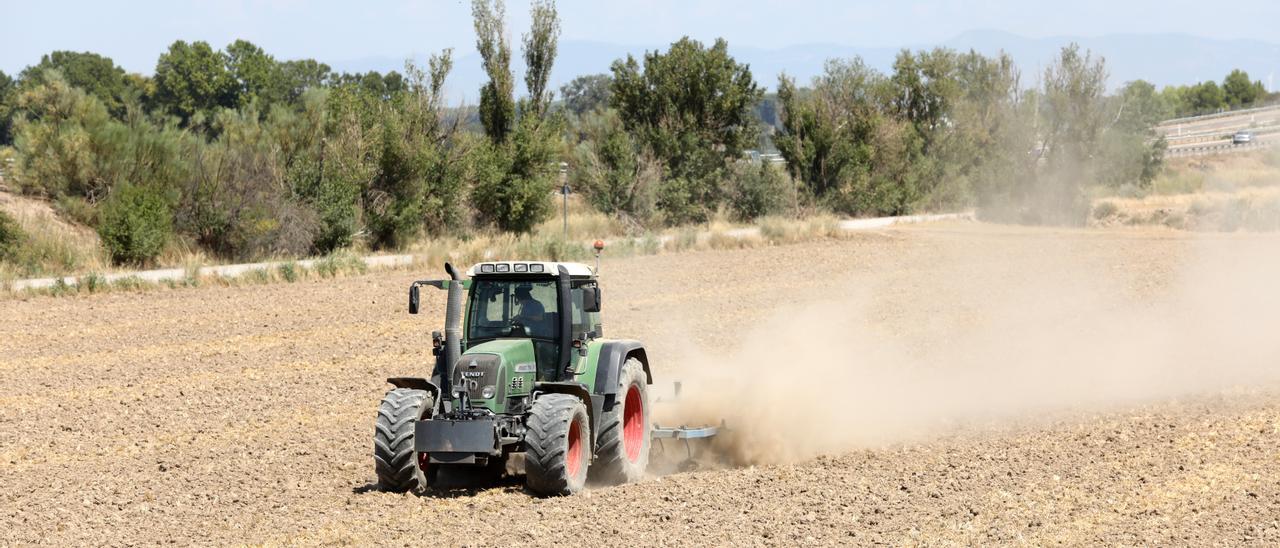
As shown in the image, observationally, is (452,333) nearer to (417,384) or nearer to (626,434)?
(417,384)

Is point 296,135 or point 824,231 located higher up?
point 296,135

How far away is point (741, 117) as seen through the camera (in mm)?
50344

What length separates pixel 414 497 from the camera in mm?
10234

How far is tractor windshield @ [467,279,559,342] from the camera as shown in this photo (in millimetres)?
10891

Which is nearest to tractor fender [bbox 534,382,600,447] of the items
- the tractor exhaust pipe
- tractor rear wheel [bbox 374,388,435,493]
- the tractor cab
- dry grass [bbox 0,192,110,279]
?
the tractor cab

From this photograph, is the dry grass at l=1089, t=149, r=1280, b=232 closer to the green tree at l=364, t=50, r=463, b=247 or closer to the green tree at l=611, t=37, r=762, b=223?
the green tree at l=611, t=37, r=762, b=223

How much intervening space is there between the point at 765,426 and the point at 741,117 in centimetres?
3846

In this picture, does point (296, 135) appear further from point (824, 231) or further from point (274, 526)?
point (274, 526)

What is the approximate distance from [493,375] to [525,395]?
0.46 metres

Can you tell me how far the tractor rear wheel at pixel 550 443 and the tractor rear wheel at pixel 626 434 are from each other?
0.49 meters

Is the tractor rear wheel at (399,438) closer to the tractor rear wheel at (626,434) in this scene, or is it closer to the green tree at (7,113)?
the tractor rear wheel at (626,434)

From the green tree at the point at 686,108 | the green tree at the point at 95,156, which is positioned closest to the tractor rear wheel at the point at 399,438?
the green tree at the point at 95,156

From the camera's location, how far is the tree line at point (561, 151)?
116 feet

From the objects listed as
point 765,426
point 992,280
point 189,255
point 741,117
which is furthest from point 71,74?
point 765,426
